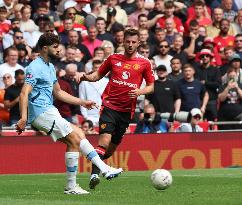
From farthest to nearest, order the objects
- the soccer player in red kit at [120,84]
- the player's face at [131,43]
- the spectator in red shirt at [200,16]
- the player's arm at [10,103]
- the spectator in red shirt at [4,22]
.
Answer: the spectator in red shirt at [200,16] → the spectator in red shirt at [4,22] → the player's arm at [10,103] → the soccer player in red kit at [120,84] → the player's face at [131,43]

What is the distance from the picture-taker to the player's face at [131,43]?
596 inches

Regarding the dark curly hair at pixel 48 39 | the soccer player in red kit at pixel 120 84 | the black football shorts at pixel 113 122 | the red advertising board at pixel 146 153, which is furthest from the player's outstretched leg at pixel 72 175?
the red advertising board at pixel 146 153

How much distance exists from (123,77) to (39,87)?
2.81 m

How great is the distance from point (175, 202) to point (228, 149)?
9.68 meters

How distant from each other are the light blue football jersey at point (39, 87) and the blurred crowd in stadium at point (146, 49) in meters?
7.26

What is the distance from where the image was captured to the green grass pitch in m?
11.6

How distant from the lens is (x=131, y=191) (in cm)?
1316

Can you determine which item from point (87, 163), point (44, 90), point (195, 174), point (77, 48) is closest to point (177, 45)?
point (77, 48)

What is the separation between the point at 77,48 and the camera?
22828 millimetres

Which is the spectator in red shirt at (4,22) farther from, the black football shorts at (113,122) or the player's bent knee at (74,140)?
the player's bent knee at (74,140)

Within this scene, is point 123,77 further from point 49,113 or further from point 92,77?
point 49,113

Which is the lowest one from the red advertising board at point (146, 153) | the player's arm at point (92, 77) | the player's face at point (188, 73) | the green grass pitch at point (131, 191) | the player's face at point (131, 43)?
the red advertising board at point (146, 153)

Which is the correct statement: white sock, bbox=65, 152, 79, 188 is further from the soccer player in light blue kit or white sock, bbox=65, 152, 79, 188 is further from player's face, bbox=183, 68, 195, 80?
player's face, bbox=183, 68, 195, 80

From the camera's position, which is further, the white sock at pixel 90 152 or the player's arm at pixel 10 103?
the player's arm at pixel 10 103
